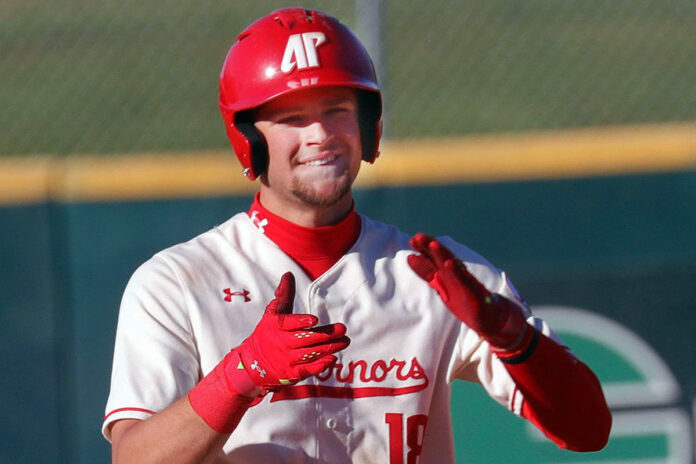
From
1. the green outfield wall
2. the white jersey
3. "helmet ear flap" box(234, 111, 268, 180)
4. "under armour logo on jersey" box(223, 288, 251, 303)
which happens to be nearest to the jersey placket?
the white jersey

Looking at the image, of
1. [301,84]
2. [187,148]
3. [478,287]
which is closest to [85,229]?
[187,148]

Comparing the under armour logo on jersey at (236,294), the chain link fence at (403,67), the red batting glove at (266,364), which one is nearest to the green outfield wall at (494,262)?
the chain link fence at (403,67)

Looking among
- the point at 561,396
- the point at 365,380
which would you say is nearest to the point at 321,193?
the point at 365,380

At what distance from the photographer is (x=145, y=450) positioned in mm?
1994

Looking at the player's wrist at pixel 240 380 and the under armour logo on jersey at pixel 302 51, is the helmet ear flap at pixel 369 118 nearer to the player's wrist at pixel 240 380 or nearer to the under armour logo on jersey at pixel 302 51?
the under armour logo on jersey at pixel 302 51

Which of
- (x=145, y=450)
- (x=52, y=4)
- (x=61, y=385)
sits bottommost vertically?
(x=145, y=450)

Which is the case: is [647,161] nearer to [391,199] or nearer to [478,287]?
[391,199]

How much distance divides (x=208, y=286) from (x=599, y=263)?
243cm

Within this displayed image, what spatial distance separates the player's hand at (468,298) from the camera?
6.49 feet

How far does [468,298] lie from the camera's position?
1.97 meters

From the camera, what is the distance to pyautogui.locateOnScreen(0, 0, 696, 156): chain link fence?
5.64 m

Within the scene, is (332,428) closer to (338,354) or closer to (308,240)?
(338,354)

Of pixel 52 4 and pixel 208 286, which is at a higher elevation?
pixel 52 4

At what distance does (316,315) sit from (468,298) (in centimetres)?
41
